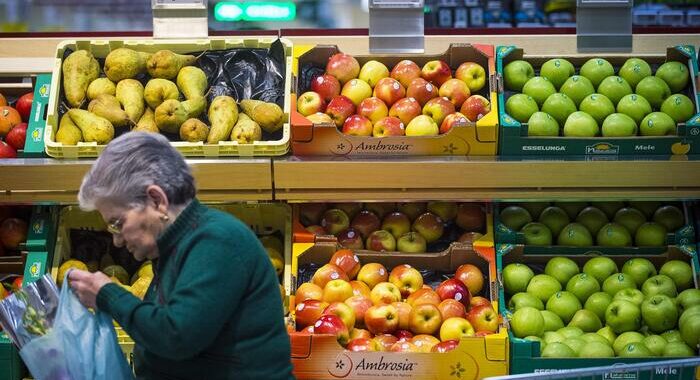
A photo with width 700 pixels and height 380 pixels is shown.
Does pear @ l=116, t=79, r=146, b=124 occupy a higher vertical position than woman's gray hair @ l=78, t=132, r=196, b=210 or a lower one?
higher

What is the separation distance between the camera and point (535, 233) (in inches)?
165

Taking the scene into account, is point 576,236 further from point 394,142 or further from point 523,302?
point 394,142

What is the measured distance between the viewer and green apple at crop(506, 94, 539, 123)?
407cm

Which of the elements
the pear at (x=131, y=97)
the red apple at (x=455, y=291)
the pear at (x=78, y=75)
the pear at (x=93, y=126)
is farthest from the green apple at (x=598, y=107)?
the pear at (x=78, y=75)

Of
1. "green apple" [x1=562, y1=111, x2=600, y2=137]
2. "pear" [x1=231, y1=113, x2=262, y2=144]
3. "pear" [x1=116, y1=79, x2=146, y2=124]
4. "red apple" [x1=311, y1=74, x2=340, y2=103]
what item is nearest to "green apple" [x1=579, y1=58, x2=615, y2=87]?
"green apple" [x1=562, y1=111, x2=600, y2=137]

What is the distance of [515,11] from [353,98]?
2754 mm

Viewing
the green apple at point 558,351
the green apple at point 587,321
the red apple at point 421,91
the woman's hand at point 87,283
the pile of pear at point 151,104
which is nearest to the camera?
the woman's hand at point 87,283

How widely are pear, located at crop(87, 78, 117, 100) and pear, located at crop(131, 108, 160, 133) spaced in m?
0.17

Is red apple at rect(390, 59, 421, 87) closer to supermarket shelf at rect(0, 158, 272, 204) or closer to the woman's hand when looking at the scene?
supermarket shelf at rect(0, 158, 272, 204)

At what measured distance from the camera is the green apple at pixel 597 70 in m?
4.22

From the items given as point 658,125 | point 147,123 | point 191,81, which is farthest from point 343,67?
point 658,125

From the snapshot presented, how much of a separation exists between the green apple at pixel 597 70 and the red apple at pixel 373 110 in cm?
84

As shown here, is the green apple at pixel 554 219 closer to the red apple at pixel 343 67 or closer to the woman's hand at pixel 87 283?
the red apple at pixel 343 67

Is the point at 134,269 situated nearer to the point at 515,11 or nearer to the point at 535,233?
the point at 535,233
